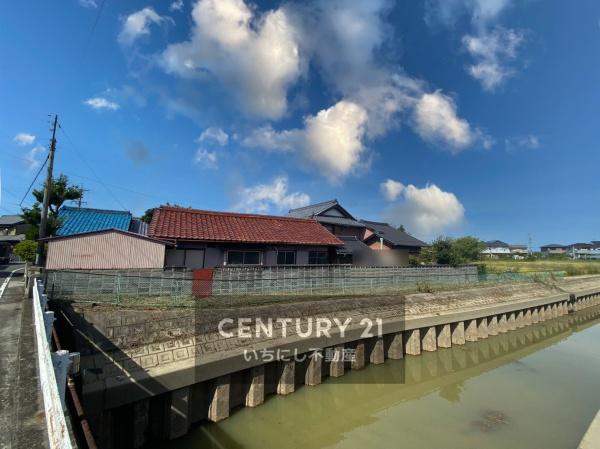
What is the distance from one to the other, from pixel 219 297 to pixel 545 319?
25857 mm

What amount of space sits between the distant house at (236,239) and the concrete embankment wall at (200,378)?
31.0 ft

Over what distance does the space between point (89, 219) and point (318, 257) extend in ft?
55.2

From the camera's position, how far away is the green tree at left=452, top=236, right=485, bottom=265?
33.5m

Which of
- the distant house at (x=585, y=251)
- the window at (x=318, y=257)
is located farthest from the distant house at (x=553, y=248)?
the window at (x=318, y=257)

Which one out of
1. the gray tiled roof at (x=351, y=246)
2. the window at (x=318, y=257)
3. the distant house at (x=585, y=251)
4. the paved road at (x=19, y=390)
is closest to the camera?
the paved road at (x=19, y=390)

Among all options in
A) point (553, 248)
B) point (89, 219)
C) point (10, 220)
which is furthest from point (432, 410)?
point (553, 248)

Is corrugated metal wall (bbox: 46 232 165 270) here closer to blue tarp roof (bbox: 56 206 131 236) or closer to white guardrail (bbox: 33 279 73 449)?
blue tarp roof (bbox: 56 206 131 236)

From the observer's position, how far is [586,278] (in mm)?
36062

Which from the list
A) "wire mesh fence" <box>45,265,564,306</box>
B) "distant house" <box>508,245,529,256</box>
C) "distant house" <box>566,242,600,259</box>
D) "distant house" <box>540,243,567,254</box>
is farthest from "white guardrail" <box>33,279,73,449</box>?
"distant house" <box>540,243,567,254</box>

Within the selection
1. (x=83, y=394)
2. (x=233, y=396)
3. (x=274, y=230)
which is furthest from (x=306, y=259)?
(x=83, y=394)

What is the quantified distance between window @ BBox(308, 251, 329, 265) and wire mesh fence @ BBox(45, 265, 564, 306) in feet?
4.86

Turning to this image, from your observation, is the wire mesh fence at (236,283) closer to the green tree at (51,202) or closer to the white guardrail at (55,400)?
the white guardrail at (55,400)

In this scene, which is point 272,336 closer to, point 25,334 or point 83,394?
point 83,394

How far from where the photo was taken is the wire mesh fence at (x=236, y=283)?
10844 millimetres
